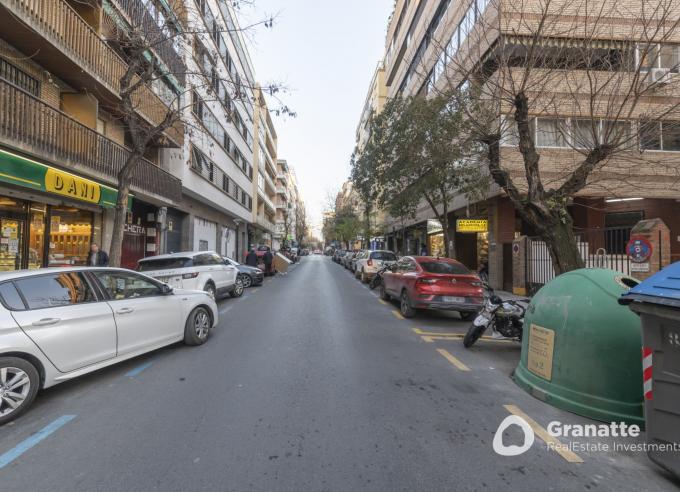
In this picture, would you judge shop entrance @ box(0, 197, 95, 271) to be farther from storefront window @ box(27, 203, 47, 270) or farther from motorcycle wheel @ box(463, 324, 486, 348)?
motorcycle wheel @ box(463, 324, 486, 348)

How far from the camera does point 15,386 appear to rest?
11.5ft

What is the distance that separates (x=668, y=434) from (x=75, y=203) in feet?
44.6

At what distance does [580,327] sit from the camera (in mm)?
3834

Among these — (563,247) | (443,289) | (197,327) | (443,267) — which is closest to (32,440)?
(197,327)

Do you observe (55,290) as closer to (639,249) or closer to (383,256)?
(639,249)

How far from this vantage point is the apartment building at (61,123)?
8.24 m

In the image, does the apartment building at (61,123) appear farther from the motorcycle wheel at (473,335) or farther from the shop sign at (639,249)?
the shop sign at (639,249)

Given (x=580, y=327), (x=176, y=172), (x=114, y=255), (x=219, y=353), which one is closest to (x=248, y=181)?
(x=176, y=172)

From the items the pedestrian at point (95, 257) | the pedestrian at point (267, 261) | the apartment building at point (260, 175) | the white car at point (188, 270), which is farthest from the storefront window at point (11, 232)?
the apartment building at point (260, 175)

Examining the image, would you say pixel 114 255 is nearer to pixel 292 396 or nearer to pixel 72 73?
pixel 72 73

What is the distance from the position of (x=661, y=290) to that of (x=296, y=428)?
10.7ft

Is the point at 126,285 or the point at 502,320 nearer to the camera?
the point at 126,285

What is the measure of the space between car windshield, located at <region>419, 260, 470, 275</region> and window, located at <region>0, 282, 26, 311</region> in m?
7.58

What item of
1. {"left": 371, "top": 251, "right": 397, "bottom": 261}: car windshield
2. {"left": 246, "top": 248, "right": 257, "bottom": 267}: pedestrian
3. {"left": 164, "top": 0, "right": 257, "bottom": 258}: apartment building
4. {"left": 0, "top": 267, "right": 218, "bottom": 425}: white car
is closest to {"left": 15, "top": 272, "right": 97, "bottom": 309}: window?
{"left": 0, "top": 267, "right": 218, "bottom": 425}: white car
